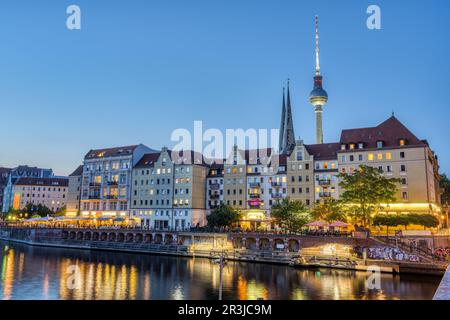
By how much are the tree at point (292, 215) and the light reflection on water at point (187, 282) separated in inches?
561

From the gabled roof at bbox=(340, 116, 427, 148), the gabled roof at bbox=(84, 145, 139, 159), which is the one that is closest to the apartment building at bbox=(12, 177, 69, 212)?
the gabled roof at bbox=(84, 145, 139, 159)

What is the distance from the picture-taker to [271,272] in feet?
200

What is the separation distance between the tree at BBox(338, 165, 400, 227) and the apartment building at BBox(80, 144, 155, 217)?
224ft

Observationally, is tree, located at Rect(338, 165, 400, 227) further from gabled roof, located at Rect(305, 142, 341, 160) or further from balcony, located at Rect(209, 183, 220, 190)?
→ balcony, located at Rect(209, 183, 220, 190)

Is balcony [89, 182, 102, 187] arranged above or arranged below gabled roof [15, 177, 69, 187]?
below

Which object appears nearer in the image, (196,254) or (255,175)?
(196,254)

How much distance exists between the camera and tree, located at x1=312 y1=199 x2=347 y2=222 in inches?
2943

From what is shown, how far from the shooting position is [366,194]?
69.9m

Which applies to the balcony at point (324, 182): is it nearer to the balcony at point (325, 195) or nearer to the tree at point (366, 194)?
the balcony at point (325, 195)

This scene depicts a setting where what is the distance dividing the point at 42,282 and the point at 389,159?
68.3 m

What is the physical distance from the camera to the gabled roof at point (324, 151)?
94.8m

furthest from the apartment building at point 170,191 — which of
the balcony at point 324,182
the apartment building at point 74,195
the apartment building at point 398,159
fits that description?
the apartment building at point 398,159
